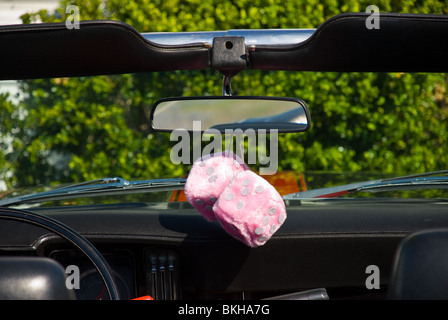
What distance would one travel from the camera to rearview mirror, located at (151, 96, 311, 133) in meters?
2.39

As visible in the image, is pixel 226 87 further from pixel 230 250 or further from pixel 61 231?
A: pixel 61 231

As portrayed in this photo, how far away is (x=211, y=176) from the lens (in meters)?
2.12

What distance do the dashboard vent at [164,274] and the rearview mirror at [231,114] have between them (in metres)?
0.47

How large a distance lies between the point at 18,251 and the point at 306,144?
435 centimetres

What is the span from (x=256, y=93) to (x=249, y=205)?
13.5 ft

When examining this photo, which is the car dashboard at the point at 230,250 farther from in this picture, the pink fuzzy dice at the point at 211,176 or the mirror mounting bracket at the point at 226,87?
the mirror mounting bracket at the point at 226,87

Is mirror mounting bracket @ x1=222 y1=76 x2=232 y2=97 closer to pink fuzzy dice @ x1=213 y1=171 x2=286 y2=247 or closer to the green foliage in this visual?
pink fuzzy dice @ x1=213 y1=171 x2=286 y2=247

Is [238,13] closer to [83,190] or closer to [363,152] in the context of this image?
[363,152]

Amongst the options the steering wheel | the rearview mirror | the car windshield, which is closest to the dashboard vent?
the rearview mirror

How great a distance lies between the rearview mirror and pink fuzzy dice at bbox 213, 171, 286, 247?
35 centimetres

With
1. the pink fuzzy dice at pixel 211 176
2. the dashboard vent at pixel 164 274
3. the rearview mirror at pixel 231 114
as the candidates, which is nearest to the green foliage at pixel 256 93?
the rearview mirror at pixel 231 114

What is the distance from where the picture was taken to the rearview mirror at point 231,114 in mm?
2391

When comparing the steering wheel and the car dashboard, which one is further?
the car dashboard
